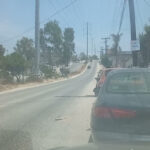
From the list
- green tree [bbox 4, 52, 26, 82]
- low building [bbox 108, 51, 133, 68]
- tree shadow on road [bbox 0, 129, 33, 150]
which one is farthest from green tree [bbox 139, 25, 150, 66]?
tree shadow on road [bbox 0, 129, 33, 150]

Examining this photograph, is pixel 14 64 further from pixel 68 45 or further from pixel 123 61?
pixel 68 45

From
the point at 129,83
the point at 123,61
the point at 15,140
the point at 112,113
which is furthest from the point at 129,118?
the point at 123,61

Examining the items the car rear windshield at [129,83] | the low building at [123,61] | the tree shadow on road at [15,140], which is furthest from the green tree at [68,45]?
the car rear windshield at [129,83]

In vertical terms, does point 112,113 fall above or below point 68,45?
below

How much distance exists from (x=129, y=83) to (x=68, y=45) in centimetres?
12992

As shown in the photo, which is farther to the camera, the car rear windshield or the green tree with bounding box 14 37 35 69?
the green tree with bounding box 14 37 35 69

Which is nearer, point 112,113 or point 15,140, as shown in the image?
point 112,113

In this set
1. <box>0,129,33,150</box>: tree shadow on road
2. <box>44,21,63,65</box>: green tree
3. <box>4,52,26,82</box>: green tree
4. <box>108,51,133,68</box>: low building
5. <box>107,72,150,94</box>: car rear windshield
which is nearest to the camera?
<box>107,72,150,94</box>: car rear windshield

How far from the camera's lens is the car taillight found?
6.14 m

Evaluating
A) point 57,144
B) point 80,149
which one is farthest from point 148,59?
point 80,149

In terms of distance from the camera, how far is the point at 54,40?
413 ft

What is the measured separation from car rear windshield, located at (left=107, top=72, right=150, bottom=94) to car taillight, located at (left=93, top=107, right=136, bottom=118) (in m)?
0.65

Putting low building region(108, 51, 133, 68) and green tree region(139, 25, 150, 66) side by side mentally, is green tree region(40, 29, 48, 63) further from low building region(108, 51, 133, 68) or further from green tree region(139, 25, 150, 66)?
green tree region(139, 25, 150, 66)

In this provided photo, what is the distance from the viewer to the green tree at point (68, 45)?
436 ft
